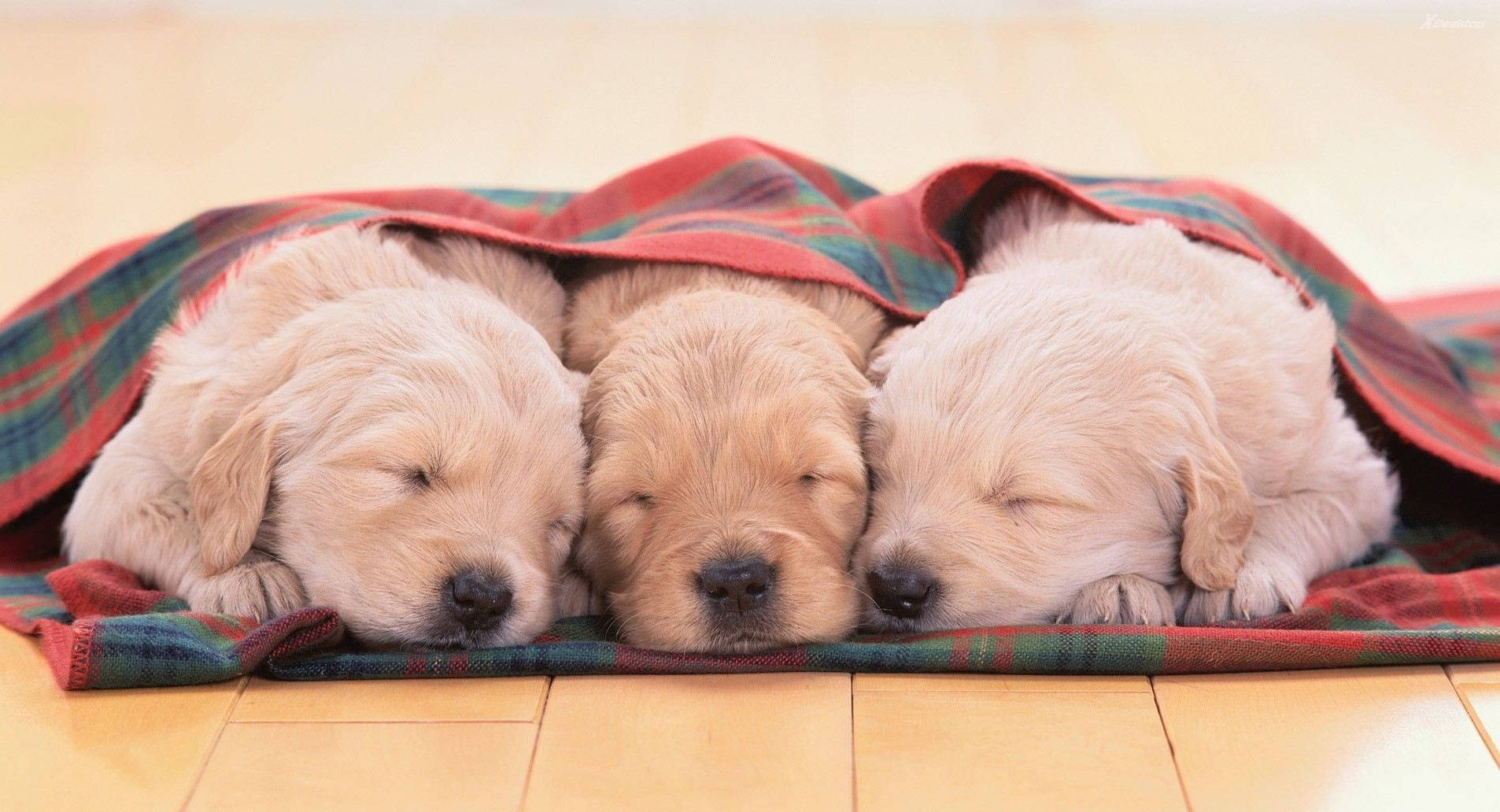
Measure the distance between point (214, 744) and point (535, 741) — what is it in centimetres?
56

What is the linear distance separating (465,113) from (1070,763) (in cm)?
627

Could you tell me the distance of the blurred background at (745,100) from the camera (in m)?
6.39

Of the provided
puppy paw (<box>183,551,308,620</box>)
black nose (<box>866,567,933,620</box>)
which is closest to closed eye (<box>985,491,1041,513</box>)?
black nose (<box>866,567,933,620</box>)

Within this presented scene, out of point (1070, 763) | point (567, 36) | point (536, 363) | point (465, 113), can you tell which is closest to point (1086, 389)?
point (1070, 763)

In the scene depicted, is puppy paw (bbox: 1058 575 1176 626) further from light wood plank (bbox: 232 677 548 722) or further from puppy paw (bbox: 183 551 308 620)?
puppy paw (bbox: 183 551 308 620)

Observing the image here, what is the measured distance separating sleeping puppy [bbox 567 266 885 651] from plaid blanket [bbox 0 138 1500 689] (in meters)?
0.09

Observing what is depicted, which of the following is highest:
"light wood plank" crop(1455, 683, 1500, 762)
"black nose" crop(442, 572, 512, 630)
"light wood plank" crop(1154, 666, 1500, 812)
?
"black nose" crop(442, 572, 512, 630)

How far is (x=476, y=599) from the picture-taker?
9.03ft

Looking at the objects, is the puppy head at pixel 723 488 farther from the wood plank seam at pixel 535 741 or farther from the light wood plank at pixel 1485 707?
the light wood plank at pixel 1485 707

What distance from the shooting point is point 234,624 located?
9.24 feet

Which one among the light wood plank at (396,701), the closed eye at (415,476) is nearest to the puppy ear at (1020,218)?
the closed eye at (415,476)

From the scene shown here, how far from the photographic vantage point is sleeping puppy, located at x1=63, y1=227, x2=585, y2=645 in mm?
2781

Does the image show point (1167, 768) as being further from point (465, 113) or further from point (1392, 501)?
point (465, 113)

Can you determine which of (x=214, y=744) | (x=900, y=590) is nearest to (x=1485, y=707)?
(x=900, y=590)
